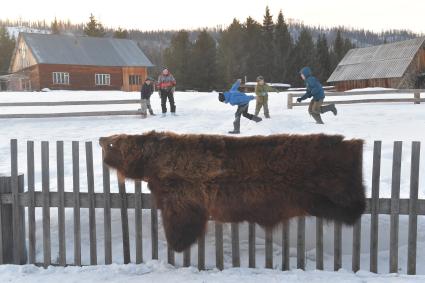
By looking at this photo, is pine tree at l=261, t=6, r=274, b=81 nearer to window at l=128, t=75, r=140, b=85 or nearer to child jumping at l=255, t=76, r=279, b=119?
window at l=128, t=75, r=140, b=85

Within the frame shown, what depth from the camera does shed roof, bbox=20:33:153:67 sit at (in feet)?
152

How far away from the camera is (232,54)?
60688 mm

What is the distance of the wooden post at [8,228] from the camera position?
14.9 ft

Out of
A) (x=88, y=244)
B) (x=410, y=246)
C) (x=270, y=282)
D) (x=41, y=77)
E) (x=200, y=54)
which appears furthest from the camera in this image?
(x=200, y=54)

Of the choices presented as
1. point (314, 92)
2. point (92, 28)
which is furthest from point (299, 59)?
point (314, 92)

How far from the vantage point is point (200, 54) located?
A: 54875 millimetres

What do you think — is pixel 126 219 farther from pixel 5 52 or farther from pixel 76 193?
pixel 5 52

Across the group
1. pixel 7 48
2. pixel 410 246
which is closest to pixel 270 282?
pixel 410 246

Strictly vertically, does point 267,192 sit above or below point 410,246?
above

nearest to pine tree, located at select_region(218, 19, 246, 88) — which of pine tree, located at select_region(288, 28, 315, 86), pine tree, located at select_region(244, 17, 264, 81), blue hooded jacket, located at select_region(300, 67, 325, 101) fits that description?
pine tree, located at select_region(244, 17, 264, 81)

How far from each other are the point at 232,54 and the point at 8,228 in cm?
5754

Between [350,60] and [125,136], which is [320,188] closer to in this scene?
[125,136]

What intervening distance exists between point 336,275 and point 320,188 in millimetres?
756

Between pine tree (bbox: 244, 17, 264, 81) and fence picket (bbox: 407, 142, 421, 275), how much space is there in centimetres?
5564
